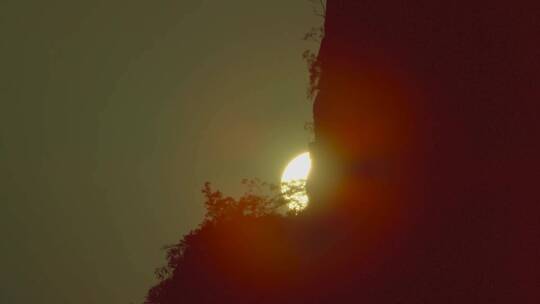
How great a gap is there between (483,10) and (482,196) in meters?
5.02

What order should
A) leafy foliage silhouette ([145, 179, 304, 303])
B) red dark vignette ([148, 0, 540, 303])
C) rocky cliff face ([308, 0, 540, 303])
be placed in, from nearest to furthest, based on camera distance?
rocky cliff face ([308, 0, 540, 303]) → red dark vignette ([148, 0, 540, 303]) → leafy foliage silhouette ([145, 179, 304, 303])

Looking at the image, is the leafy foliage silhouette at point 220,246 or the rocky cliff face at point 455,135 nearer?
the rocky cliff face at point 455,135

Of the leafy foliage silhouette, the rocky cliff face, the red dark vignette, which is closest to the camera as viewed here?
the rocky cliff face

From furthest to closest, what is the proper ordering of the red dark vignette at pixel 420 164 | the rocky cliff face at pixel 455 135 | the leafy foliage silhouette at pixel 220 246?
the leafy foliage silhouette at pixel 220 246 < the red dark vignette at pixel 420 164 < the rocky cliff face at pixel 455 135

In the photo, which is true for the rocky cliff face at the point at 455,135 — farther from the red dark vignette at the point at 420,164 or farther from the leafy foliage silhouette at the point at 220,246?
the leafy foliage silhouette at the point at 220,246

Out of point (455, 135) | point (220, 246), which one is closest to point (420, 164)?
point (455, 135)

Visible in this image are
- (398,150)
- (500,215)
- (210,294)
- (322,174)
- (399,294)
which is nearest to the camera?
(500,215)

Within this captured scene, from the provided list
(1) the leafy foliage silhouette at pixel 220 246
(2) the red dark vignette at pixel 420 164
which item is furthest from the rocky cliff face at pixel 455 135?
(1) the leafy foliage silhouette at pixel 220 246

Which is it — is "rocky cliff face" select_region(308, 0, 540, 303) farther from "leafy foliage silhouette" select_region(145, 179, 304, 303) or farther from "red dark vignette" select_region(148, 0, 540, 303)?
"leafy foliage silhouette" select_region(145, 179, 304, 303)

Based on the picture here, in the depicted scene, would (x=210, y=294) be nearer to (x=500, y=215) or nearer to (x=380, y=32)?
(x=380, y=32)

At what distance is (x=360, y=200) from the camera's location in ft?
78.3

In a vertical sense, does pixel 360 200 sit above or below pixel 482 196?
above

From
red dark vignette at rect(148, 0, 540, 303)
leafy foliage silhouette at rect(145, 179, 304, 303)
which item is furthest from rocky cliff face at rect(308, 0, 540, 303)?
leafy foliage silhouette at rect(145, 179, 304, 303)

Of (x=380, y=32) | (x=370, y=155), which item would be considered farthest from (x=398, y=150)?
(x=380, y=32)
